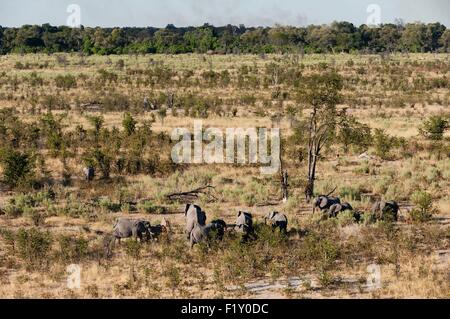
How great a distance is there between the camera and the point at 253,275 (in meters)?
11.4

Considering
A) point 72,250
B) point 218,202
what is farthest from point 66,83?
point 72,250

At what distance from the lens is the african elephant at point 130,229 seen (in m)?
13.1

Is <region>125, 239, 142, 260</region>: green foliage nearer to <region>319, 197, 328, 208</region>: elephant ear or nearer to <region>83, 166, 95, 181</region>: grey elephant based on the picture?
A: <region>319, 197, 328, 208</region>: elephant ear

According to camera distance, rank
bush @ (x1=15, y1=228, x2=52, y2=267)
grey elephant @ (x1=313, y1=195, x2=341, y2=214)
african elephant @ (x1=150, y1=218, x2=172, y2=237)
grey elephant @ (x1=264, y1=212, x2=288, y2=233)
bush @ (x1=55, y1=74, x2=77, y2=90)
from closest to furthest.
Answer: bush @ (x1=15, y1=228, x2=52, y2=267) < african elephant @ (x1=150, y1=218, x2=172, y2=237) < grey elephant @ (x1=264, y1=212, x2=288, y2=233) < grey elephant @ (x1=313, y1=195, x2=341, y2=214) < bush @ (x1=55, y1=74, x2=77, y2=90)

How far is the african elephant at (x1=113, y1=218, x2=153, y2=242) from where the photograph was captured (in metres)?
13.1

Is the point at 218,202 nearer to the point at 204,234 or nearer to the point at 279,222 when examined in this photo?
the point at 279,222

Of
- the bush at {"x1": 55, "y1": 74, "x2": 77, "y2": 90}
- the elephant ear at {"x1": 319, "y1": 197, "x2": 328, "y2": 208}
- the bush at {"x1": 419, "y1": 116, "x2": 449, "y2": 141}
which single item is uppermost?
the bush at {"x1": 55, "y1": 74, "x2": 77, "y2": 90}

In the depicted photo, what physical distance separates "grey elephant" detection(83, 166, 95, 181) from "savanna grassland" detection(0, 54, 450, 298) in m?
0.20

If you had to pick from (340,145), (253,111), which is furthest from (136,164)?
(253,111)

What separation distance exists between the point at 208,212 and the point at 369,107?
21520 mm

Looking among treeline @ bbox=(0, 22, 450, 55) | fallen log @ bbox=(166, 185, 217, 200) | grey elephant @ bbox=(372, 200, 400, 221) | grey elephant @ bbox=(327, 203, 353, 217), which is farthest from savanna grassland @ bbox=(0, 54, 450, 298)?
treeline @ bbox=(0, 22, 450, 55)

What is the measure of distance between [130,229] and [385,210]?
6326 millimetres

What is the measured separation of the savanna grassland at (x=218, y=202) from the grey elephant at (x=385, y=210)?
231 millimetres

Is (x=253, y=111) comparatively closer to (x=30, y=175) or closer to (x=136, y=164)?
(x=136, y=164)
